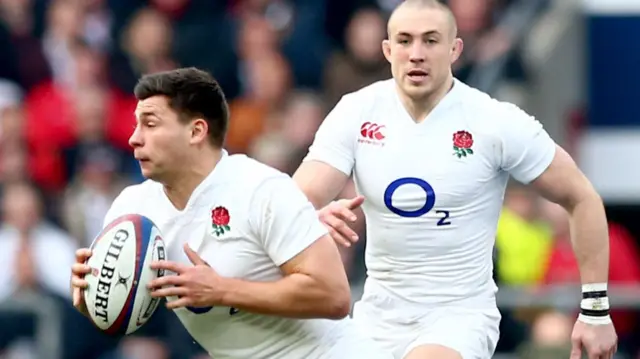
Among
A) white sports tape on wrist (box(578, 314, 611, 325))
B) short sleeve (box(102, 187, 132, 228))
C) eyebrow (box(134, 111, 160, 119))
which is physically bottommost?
white sports tape on wrist (box(578, 314, 611, 325))

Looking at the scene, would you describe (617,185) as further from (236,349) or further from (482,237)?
(236,349)

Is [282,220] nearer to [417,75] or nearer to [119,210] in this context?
[119,210]

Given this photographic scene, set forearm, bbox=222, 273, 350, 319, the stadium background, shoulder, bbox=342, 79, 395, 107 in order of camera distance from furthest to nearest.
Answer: the stadium background → shoulder, bbox=342, 79, 395, 107 → forearm, bbox=222, 273, 350, 319

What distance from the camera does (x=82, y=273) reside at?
664 cm

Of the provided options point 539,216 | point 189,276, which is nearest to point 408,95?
point 189,276

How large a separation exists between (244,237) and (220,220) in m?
0.13

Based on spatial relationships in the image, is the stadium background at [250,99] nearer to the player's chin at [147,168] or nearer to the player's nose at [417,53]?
the player's nose at [417,53]

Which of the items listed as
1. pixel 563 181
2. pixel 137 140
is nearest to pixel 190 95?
pixel 137 140

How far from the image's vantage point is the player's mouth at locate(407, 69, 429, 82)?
24.5ft

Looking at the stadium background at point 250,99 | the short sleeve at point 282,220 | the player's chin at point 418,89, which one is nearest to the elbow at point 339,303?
the short sleeve at point 282,220

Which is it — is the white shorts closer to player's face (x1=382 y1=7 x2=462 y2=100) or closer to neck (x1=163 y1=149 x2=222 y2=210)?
player's face (x1=382 y1=7 x2=462 y2=100)

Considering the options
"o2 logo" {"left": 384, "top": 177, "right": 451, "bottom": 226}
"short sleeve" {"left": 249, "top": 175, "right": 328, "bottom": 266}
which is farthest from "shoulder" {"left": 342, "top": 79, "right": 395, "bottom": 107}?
"short sleeve" {"left": 249, "top": 175, "right": 328, "bottom": 266}

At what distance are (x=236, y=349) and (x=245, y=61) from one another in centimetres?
687

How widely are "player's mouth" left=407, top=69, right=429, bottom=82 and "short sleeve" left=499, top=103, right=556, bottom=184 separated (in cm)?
38
